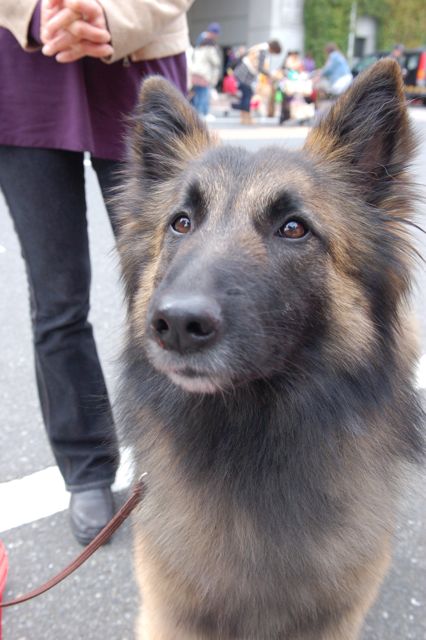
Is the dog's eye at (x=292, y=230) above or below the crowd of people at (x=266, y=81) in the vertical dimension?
above

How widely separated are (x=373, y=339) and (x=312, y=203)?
0.46 metres

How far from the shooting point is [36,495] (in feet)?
8.82

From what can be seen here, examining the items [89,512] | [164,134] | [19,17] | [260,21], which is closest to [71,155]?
[164,134]

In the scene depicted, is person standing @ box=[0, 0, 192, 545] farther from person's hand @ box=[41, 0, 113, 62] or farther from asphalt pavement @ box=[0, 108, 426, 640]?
asphalt pavement @ box=[0, 108, 426, 640]

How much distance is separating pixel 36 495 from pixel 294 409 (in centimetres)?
149

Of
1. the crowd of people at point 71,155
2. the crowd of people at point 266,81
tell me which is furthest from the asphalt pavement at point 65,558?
the crowd of people at point 266,81

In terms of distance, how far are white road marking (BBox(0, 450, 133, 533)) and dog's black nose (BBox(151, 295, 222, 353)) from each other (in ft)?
3.79

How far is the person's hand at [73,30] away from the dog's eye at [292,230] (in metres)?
0.82

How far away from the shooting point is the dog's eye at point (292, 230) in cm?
177

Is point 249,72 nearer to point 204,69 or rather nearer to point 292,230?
point 204,69

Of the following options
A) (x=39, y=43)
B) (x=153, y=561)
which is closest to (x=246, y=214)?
(x=39, y=43)

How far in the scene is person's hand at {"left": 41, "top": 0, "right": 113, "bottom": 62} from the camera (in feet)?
5.88

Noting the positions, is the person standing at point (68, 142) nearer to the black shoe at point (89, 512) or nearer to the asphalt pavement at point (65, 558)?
the black shoe at point (89, 512)

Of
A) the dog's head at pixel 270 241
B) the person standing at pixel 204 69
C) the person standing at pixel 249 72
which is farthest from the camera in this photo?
the person standing at pixel 249 72
